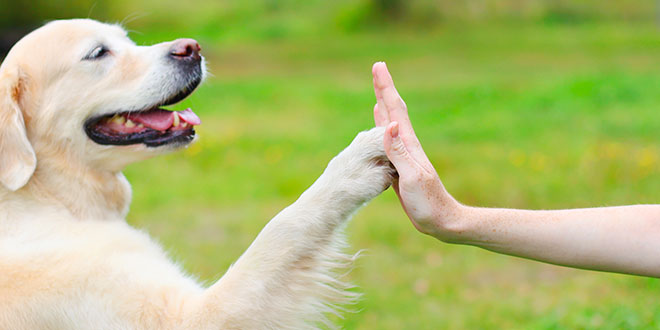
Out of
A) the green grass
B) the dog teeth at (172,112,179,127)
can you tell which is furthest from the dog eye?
the green grass

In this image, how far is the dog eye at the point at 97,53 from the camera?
3336 millimetres

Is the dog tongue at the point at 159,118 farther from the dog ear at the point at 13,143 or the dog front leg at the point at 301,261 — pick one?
the dog front leg at the point at 301,261

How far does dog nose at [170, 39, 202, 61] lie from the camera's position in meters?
3.40

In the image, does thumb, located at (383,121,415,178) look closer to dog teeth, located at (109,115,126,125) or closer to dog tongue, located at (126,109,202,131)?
dog tongue, located at (126,109,202,131)

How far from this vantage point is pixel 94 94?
3.30m

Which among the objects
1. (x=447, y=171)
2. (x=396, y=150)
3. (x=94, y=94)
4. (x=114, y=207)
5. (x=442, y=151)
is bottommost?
(x=442, y=151)

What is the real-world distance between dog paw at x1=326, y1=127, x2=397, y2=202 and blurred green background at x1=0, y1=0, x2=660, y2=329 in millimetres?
1337

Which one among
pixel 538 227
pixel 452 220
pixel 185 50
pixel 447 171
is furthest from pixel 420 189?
pixel 447 171

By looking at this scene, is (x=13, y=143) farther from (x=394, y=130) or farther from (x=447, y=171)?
(x=447, y=171)

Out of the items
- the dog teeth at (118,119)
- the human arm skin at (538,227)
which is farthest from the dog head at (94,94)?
the human arm skin at (538,227)

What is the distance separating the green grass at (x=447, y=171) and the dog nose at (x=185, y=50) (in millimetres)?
1983

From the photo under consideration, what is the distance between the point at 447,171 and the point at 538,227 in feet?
17.2

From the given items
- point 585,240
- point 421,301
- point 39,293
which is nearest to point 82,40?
point 39,293

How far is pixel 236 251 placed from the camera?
6.00 m
